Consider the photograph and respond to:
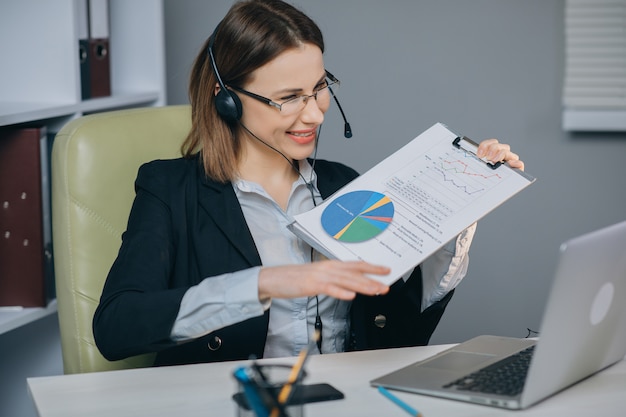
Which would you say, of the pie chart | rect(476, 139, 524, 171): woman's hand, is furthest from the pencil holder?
rect(476, 139, 524, 171): woman's hand

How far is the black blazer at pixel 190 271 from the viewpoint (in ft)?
4.34

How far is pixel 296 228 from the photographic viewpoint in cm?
133

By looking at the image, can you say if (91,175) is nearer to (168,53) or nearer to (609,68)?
(168,53)

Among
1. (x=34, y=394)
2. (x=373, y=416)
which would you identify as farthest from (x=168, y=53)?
(x=373, y=416)

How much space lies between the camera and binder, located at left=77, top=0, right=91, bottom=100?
201 cm

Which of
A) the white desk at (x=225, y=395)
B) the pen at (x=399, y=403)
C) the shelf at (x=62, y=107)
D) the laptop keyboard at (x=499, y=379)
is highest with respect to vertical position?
the shelf at (x=62, y=107)

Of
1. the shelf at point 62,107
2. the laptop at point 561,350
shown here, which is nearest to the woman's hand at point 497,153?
the laptop at point 561,350

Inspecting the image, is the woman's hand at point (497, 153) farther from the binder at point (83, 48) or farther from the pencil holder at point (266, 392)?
the binder at point (83, 48)

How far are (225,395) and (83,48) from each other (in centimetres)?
120

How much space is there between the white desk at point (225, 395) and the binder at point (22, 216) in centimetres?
70

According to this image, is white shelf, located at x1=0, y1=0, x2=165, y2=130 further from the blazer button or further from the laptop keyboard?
the laptop keyboard

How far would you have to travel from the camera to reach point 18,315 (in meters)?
1.82

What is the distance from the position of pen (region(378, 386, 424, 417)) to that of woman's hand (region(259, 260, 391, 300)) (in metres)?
0.13

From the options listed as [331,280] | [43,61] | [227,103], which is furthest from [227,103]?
[43,61]
